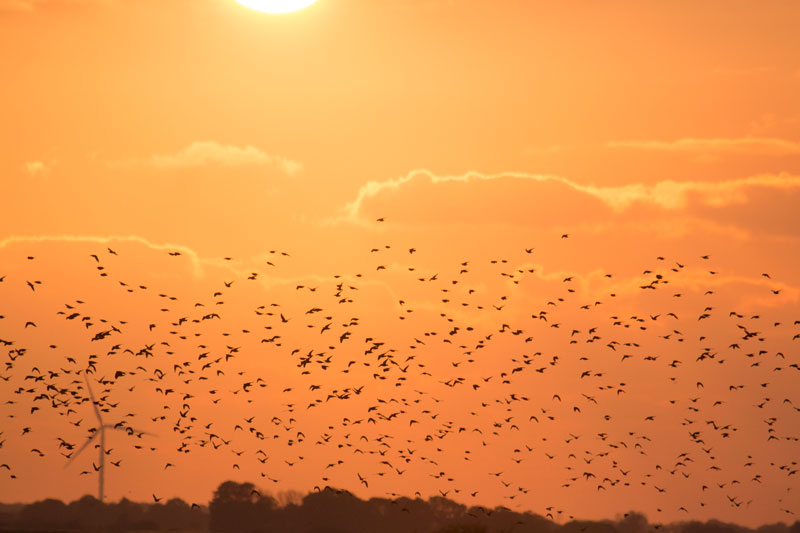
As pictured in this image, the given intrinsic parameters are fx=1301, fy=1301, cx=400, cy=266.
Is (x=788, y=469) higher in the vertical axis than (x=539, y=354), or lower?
lower

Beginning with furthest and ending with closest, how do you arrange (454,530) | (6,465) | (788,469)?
(454,530)
(788,469)
(6,465)

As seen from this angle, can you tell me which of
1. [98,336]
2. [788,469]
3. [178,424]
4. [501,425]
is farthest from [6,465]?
[788,469]

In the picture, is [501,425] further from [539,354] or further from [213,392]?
[213,392]

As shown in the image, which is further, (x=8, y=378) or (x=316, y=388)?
(x=316, y=388)

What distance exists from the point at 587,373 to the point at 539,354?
436cm

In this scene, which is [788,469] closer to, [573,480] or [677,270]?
[573,480]

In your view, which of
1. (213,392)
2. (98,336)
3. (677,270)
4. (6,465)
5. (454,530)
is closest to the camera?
(98,336)

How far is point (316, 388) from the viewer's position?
105688mm

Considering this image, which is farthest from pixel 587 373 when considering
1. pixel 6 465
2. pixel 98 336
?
pixel 6 465

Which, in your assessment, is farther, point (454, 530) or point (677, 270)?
point (454, 530)

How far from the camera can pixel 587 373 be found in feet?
354

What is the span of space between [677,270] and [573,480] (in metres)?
33.9

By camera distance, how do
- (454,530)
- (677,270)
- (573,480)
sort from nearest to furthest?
(677,270) < (573,480) < (454,530)

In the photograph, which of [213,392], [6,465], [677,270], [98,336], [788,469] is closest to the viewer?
[98,336]
